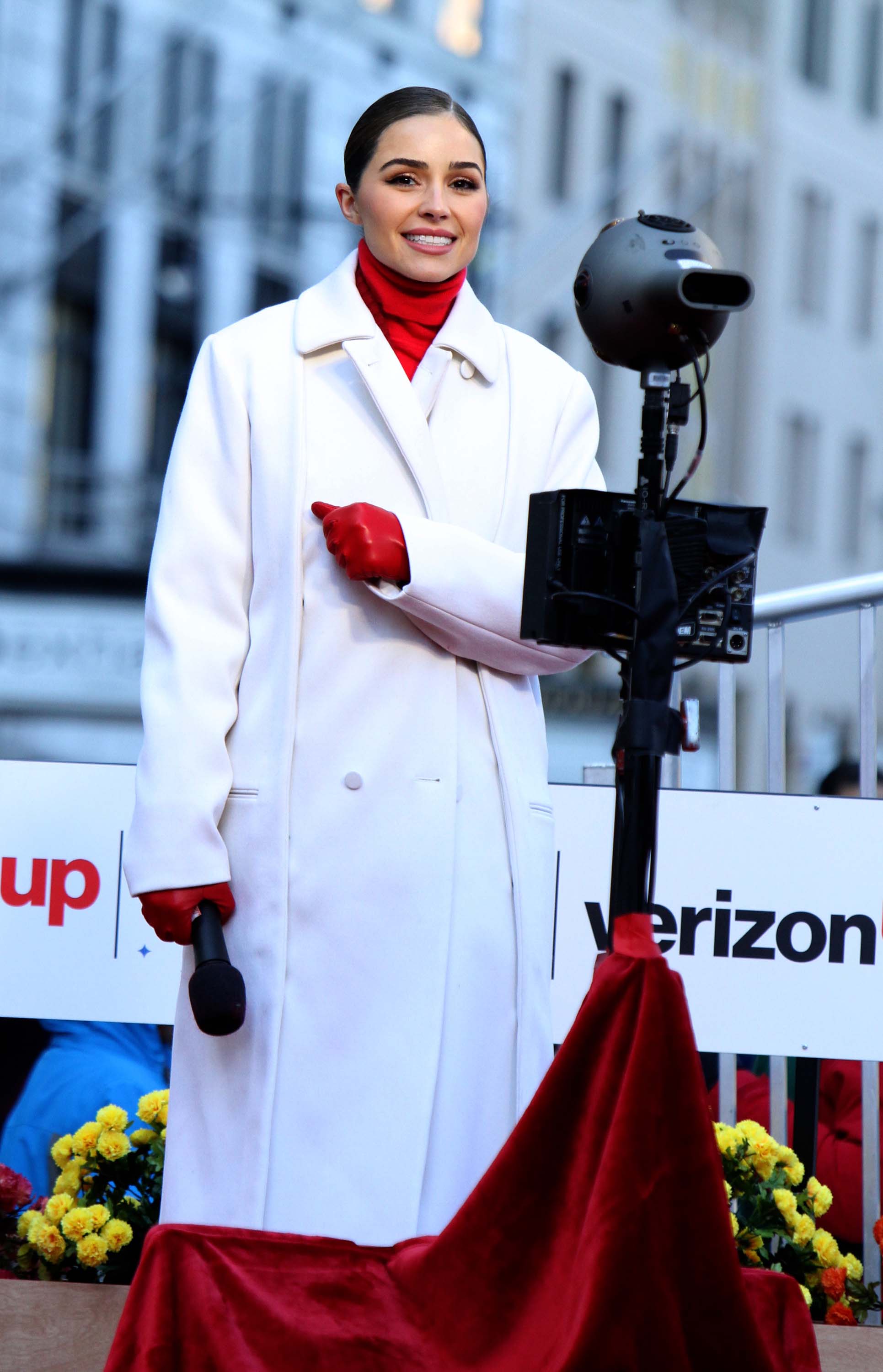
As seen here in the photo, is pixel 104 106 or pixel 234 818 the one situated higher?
pixel 104 106

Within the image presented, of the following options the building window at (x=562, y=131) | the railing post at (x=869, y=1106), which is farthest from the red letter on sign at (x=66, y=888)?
the building window at (x=562, y=131)

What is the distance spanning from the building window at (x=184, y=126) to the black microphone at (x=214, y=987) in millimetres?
13980

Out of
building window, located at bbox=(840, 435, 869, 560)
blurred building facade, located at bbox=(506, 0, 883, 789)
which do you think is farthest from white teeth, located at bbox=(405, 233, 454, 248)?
building window, located at bbox=(840, 435, 869, 560)

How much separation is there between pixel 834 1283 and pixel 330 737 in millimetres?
1510

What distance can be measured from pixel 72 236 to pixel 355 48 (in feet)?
10.1

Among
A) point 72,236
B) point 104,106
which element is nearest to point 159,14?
point 104,106

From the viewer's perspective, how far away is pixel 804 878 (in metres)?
3.67

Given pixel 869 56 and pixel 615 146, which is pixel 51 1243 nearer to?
pixel 615 146

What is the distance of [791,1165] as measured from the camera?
3.60 m

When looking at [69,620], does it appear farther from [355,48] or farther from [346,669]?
[346,669]

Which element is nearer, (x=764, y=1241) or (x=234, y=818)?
(x=234, y=818)

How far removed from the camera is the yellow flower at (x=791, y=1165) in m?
3.57

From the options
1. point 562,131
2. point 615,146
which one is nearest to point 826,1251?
point 562,131

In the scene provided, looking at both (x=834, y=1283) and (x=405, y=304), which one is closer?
(x=405, y=304)
